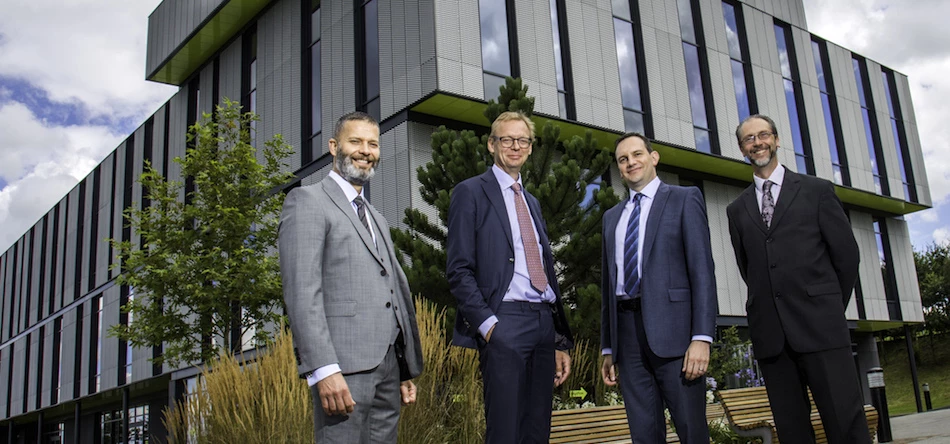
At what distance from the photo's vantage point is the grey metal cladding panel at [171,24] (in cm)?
1969

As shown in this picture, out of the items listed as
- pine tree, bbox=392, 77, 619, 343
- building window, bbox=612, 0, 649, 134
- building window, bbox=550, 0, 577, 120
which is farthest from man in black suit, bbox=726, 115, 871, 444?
building window, bbox=612, 0, 649, 134

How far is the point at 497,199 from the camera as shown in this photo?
3445mm

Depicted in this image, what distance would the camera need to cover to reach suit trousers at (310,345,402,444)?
2.72 m

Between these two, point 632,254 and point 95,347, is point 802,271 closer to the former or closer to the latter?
point 632,254

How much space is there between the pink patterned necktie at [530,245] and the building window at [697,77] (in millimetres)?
14608

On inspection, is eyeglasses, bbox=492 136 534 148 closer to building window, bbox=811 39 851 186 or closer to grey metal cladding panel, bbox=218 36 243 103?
grey metal cladding panel, bbox=218 36 243 103

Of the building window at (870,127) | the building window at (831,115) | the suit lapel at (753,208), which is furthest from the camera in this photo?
the building window at (870,127)

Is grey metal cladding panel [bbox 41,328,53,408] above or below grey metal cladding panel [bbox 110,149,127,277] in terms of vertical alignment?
below

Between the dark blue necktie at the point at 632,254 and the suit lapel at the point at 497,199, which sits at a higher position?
the suit lapel at the point at 497,199

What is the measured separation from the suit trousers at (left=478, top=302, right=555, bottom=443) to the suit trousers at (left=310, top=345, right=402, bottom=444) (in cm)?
41

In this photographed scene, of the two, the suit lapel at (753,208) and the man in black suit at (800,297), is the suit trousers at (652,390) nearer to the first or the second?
the man in black suit at (800,297)

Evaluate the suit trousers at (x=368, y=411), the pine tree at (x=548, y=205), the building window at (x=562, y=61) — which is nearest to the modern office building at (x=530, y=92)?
the building window at (x=562, y=61)

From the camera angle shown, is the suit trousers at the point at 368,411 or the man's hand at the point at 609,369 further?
the man's hand at the point at 609,369

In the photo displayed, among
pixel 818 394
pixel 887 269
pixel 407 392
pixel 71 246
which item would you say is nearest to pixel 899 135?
pixel 887 269
